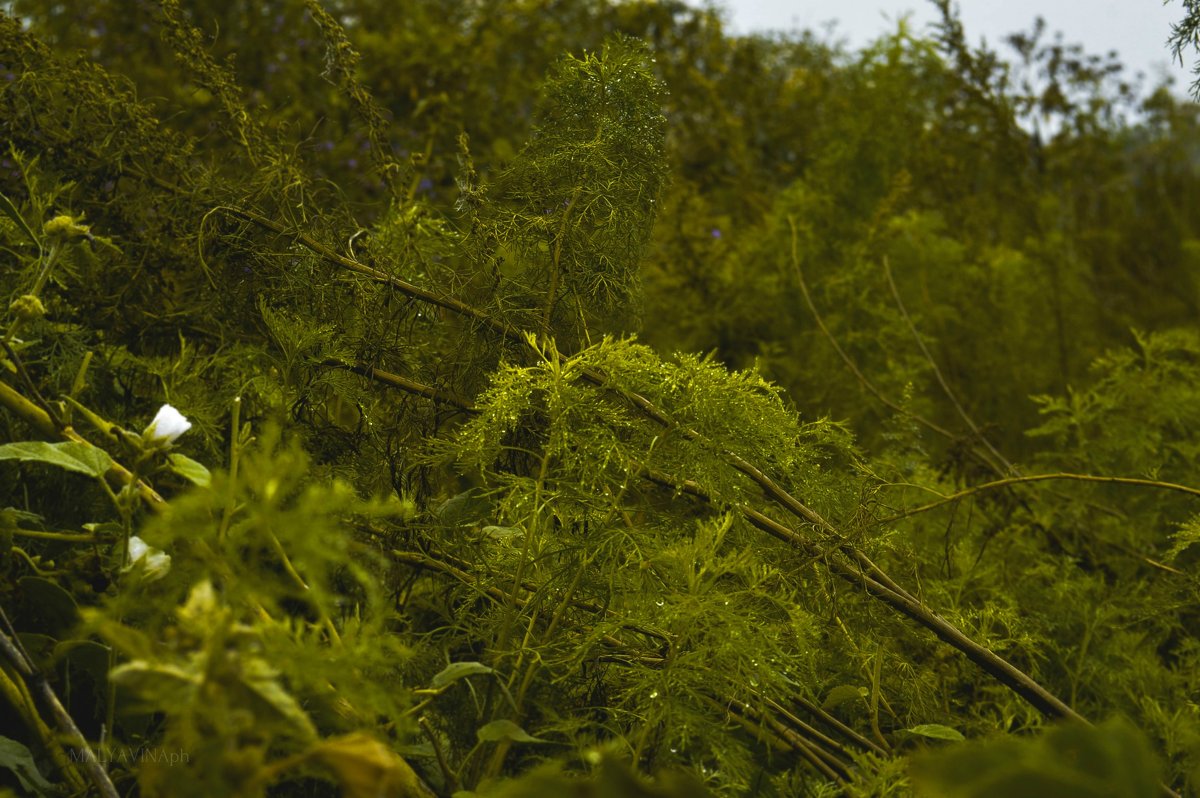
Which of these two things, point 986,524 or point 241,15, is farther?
point 241,15

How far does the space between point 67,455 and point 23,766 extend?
7.9 inches

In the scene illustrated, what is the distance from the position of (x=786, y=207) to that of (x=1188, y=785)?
1.17 metres

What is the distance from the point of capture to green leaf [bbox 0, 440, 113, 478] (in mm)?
568

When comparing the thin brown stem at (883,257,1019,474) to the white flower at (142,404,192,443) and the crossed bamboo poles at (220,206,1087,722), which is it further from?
the white flower at (142,404,192,443)

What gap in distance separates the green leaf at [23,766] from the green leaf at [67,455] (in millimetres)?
186

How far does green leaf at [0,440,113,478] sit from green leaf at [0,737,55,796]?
7.3 inches

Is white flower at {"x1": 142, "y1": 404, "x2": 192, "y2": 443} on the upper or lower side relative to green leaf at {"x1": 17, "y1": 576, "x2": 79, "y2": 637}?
upper

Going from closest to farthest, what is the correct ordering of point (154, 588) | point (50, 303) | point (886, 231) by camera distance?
1. point (154, 588)
2. point (50, 303)
3. point (886, 231)

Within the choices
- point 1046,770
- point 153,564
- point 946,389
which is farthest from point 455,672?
point 946,389

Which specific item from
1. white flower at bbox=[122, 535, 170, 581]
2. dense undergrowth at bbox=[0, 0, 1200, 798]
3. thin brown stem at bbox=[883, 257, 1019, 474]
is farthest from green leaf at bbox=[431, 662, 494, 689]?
→ thin brown stem at bbox=[883, 257, 1019, 474]

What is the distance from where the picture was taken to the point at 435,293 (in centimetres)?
82

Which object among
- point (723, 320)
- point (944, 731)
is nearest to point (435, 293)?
point (944, 731)

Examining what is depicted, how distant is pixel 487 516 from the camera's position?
2.51ft

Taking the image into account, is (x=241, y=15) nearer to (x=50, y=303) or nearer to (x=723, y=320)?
(x=723, y=320)
